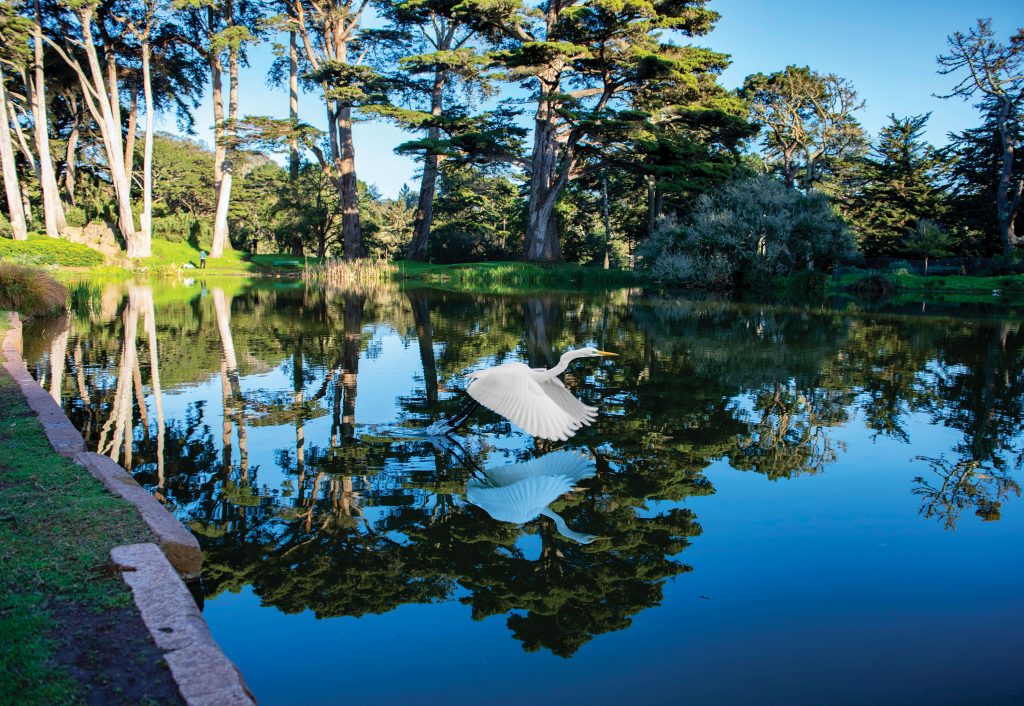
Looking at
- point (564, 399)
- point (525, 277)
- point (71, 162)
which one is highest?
point (71, 162)

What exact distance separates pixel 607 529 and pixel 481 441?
2260 millimetres

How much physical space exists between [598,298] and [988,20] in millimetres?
26935

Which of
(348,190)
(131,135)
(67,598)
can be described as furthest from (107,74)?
(67,598)

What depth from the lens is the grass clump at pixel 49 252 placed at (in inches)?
1155

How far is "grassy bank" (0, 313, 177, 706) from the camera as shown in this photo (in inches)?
91.4

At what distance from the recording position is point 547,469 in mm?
5633

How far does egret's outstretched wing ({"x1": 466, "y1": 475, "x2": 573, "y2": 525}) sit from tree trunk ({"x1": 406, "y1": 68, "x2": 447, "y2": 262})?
105 ft

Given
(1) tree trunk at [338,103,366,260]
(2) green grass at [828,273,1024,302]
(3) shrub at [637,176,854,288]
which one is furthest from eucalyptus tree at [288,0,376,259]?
(2) green grass at [828,273,1024,302]

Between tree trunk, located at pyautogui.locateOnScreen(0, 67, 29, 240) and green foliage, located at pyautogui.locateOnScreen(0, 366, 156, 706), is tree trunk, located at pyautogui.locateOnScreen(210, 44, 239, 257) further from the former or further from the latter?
green foliage, located at pyautogui.locateOnScreen(0, 366, 156, 706)

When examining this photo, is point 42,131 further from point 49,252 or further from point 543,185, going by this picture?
point 543,185

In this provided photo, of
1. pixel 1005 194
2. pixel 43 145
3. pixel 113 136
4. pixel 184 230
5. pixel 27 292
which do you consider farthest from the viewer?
pixel 184 230

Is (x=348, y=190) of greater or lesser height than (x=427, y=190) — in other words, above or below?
below

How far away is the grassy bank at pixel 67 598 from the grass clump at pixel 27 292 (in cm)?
1188

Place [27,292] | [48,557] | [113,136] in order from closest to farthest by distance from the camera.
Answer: [48,557] → [27,292] → [113,136]
